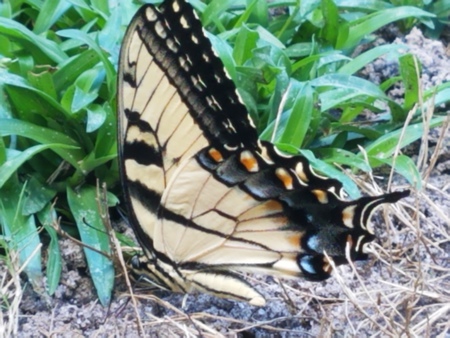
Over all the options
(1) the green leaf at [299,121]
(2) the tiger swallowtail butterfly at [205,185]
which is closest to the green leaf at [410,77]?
(1) the green leaf at [299,121]

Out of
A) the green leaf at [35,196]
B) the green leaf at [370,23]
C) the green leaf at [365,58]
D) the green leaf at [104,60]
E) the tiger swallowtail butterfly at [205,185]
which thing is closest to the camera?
the tiger swallowtail butterfly at [205,185]

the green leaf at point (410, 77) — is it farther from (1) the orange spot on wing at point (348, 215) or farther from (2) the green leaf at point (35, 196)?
(2) the green leaf at point (35, 196)

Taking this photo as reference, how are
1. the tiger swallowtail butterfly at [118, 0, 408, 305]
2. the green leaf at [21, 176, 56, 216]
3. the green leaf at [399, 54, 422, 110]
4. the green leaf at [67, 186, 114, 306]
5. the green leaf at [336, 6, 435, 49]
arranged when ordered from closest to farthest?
the tiger swallowtail butterfly at [118, 0, 408, 305] < the green leaf at [67, 186, 114, 306] < the green leaf at [21, 176, 56, 216] < the green leaf at [399, 54, 422, 110] < the green leaf at [336, 6, 435, 49]

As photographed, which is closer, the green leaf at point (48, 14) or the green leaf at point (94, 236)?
the green leaf at point (94, 236)

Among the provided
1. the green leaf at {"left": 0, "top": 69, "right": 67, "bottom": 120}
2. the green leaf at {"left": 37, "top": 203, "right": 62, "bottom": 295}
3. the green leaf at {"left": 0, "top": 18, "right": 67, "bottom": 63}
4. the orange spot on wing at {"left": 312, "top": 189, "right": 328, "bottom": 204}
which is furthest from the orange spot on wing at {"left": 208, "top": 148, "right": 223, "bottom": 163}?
the green leaf at {"left": 0, "top": 18, "right": 67, "bottom": 63}

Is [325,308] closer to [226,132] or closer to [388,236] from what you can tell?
[388,236]

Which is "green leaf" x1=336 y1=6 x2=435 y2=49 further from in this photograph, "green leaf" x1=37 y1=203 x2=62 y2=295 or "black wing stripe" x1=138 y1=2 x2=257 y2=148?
"green leaf" x1=37 y1=203 x2=62 y2=295

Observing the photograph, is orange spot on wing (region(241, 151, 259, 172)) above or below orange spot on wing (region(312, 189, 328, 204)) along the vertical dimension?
above
